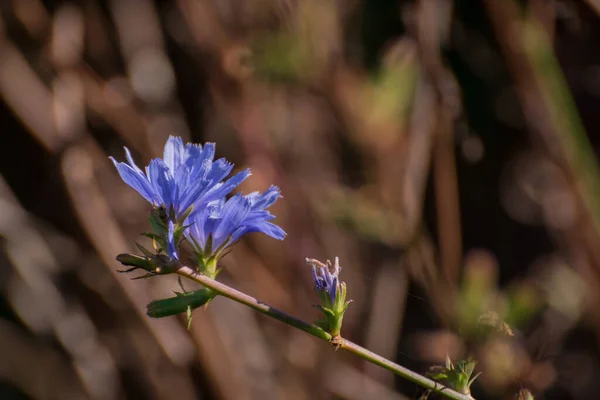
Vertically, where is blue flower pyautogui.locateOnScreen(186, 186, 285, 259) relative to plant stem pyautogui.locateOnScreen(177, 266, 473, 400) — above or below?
above

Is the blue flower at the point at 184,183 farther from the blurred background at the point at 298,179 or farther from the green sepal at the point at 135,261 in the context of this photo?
the blurred background at the point at 298,179

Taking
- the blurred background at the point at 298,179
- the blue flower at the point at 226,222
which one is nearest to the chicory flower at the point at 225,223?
the blue flower at the point at 226,222

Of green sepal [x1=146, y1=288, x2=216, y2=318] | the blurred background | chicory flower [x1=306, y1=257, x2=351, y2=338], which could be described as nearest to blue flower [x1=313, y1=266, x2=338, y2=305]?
chicory flower [x1=306, y1=257, x2=351, y2=338]

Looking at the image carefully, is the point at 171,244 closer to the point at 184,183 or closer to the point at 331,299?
the point at 184,183

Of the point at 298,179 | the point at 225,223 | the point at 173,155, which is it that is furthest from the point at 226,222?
the point at 298,179

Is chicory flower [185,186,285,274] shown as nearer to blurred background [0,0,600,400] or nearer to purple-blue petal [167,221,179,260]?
purple-blue petal [167,221,179,260]

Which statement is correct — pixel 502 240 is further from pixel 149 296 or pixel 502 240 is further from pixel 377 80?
pixel 149 296
